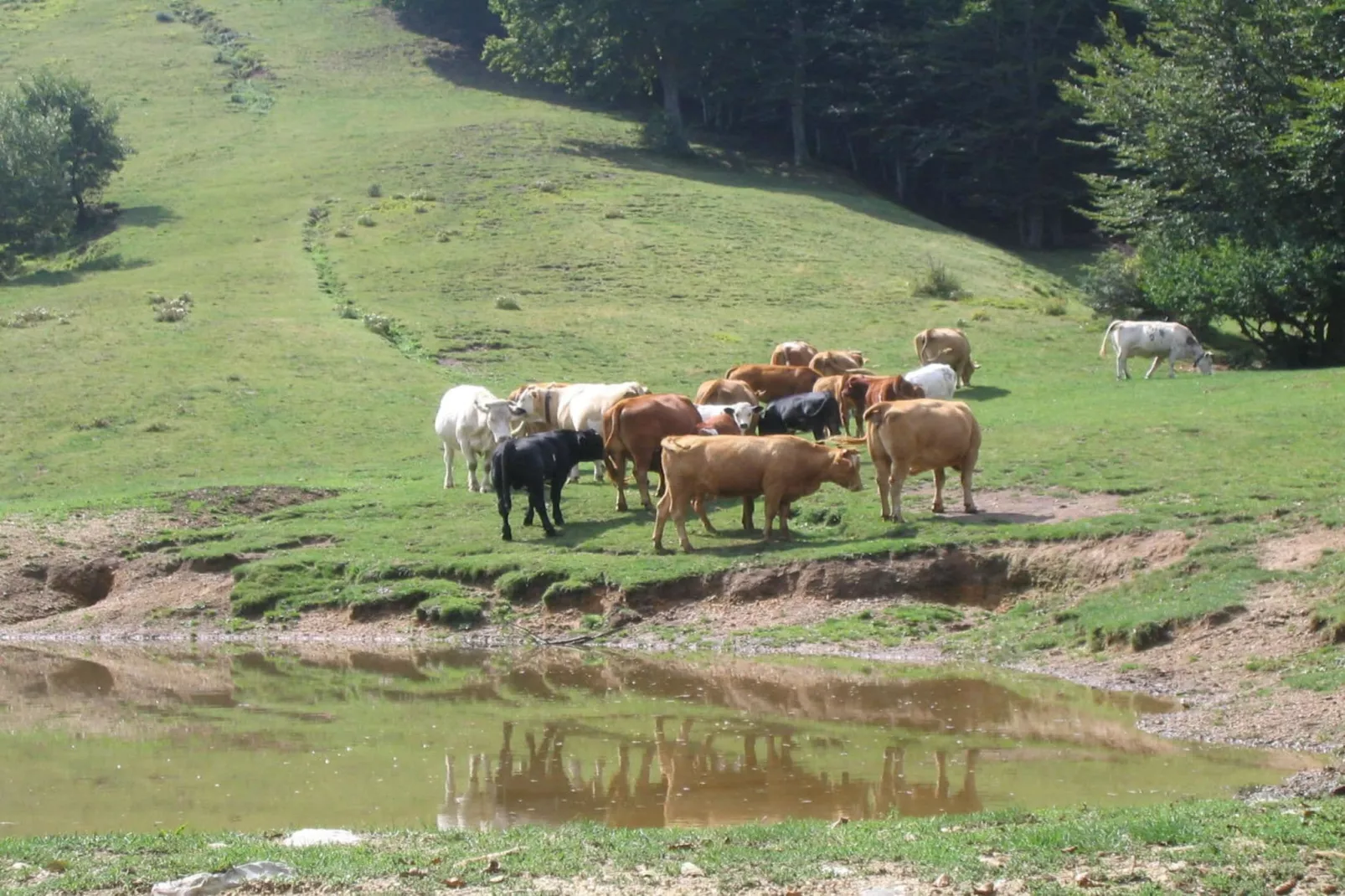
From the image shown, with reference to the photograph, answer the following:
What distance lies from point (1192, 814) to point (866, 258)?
4610cm

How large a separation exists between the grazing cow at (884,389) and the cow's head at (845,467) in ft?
16.5

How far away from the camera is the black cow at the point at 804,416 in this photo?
2672 cm

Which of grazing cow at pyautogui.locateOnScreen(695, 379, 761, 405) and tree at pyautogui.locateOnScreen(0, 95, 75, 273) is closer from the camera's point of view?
grazing cow at pyautogui.locateOnScreen(695, 379, 761, 405)

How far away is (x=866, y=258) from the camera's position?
55.0 metres

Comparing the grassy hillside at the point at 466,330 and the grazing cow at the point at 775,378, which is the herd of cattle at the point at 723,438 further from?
the grassy hillside at the point at 466,330

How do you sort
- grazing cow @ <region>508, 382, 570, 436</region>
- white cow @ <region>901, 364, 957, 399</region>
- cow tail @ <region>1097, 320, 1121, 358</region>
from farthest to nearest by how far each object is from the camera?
1. cow tail @ <region>1097, 320, 1121, 358</region>
2. white cow @ <region>901, 364, 957, 399</region>
3. grazing cow @ <region>508, 382, 570, 436</region>

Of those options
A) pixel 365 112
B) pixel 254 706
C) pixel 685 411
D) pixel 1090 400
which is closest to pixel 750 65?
pixel 365 112

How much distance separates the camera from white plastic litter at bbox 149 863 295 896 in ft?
29.0

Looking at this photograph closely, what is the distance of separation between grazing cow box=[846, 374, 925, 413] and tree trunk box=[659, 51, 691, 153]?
48.1 m

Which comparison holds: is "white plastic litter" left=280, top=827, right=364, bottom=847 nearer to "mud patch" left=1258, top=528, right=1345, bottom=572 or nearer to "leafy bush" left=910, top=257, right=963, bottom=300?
"mud patch" left=1258, top=528, right=1345, bottom=572

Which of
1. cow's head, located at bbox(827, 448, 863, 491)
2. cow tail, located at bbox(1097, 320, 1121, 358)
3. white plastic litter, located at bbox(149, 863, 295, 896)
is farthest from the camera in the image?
cow tail, located at bbox(1097, 320, 1121, 358)

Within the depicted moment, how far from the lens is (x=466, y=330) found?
140 ft

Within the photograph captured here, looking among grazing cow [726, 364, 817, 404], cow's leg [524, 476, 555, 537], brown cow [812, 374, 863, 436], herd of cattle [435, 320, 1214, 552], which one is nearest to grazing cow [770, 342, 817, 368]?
herd of cattle [435, 320, 1214, 552]

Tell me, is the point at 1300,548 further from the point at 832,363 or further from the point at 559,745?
the point at 832,363
